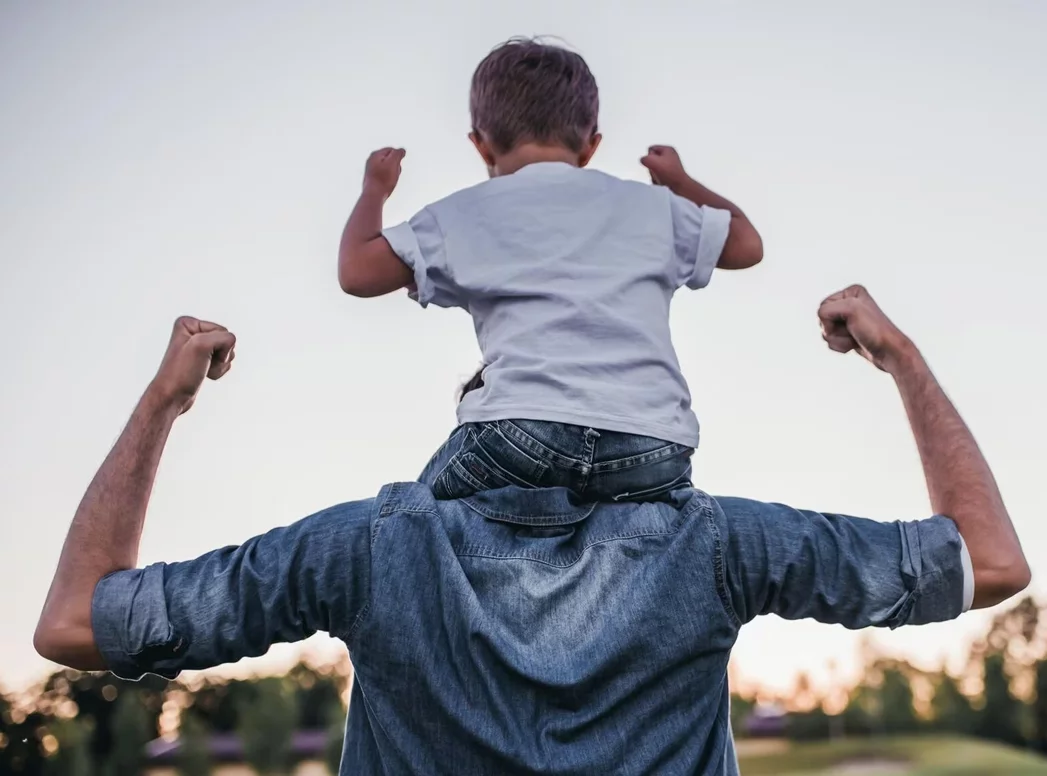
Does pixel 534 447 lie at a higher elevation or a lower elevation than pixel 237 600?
higher

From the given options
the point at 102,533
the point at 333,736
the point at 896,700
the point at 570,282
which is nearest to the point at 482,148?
the point at 570,282

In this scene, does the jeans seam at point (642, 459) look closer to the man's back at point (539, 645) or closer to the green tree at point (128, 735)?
the man's back at point (539, 645)

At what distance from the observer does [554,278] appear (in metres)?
2.32

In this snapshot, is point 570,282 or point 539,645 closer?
point 539,645

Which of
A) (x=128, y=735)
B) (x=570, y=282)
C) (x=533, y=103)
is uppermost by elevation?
(x=533, y=103)

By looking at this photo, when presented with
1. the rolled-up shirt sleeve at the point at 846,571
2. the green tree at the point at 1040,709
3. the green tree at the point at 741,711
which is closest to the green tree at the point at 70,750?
the green tree at the point at 741,711

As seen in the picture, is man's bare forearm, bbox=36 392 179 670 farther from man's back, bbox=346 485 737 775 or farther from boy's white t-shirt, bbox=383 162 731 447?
boy's white t-shirt, bbox=383 162 731 447

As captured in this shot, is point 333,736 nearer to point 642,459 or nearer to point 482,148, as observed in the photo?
point 482,148

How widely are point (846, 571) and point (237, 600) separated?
3.43 ft

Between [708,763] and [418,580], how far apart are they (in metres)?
0.62

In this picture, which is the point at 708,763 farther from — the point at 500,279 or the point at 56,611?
the point at 56,611

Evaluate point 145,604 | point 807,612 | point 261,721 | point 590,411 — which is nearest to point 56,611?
point 145,604

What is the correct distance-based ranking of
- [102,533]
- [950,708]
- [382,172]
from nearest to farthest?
[102,533] → [382,172] → [950,708]

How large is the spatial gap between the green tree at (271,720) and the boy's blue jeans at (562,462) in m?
56.7
